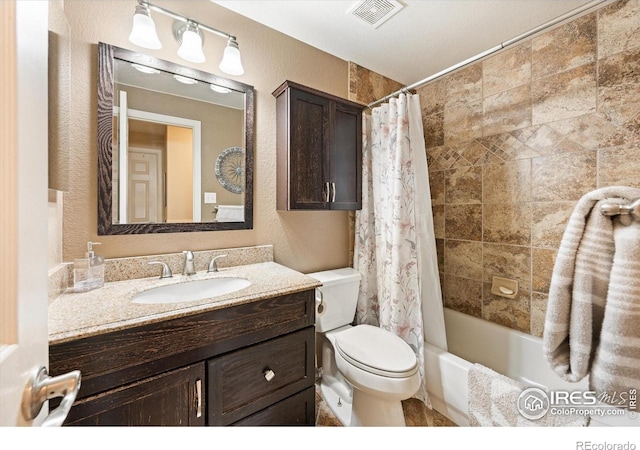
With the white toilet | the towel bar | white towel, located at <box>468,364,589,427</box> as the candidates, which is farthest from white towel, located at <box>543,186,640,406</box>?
the white toilet

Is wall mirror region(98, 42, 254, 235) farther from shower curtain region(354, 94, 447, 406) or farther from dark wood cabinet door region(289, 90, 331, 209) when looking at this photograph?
shower curtain region(354, 94, 447, 406)

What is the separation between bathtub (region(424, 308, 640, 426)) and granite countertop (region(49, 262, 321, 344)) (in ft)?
3.04

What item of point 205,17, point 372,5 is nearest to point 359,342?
point 372,5

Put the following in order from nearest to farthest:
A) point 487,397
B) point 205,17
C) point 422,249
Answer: point 487,397
point 205,17
point 422,249

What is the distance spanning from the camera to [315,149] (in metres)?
A: 1.58

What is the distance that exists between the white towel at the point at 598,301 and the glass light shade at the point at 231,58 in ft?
5.16

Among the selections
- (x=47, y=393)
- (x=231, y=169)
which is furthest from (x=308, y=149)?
(x=47, y=393)

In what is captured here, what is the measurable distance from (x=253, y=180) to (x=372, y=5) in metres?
1.16

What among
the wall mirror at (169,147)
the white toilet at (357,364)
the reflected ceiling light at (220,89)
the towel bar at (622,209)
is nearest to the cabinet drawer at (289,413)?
the white toilet at (357,364)

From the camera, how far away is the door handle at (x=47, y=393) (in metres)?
0.39

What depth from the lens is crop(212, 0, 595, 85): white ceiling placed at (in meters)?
1.39

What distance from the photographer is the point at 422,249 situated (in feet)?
5.41
